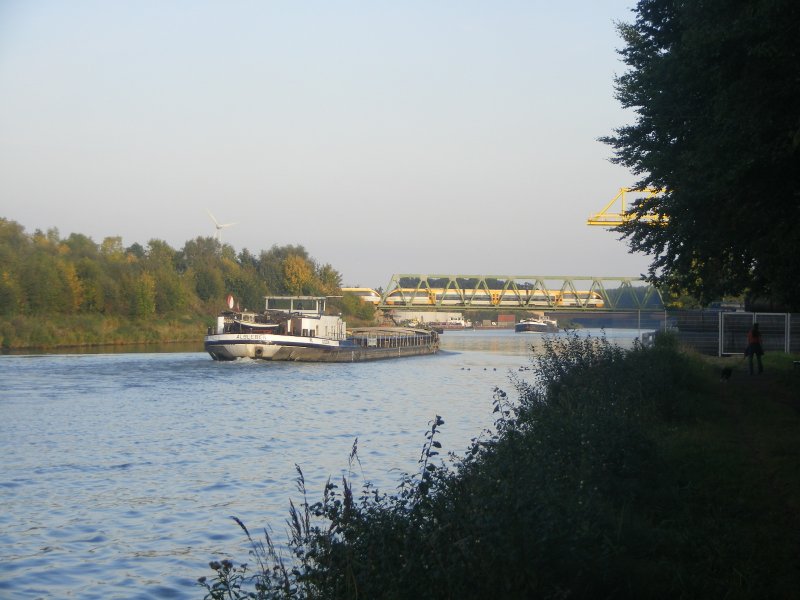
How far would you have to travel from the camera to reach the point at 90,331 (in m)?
71.6

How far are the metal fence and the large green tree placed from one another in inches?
693

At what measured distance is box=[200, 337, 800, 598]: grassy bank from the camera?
758 cm

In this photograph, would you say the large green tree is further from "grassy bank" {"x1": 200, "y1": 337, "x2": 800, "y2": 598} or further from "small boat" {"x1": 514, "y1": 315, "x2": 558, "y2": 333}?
"small boat" {"x1": 514, "y1": 315, "x2": 558, "y2": 333}

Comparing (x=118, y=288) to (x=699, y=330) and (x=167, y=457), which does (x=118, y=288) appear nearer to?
(x=699, y=330)


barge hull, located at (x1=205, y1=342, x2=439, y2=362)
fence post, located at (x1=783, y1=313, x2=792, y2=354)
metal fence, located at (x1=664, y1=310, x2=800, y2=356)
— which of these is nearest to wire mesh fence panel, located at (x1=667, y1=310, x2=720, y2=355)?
metal fence, located at (x1=664, y1=310, x2=800, y2=356)

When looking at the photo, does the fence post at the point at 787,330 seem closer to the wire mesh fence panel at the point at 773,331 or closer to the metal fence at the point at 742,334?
the metal fence at the point at 742,334

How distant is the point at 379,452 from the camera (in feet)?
67.2

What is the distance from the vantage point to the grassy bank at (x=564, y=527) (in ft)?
24.9

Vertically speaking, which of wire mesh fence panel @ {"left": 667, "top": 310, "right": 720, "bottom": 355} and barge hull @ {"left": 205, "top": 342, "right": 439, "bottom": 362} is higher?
wire mesh fence panel @ {"left": 667, "top": 310, "right": 720, "bottom": 355}

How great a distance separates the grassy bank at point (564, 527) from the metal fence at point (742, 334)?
1111 inches

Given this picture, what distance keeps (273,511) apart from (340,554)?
721 cm

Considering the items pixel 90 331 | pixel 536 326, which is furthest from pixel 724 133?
pixel 536 326

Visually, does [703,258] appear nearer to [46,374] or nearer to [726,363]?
[726,363]

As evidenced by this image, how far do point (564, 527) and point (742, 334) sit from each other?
121ft
